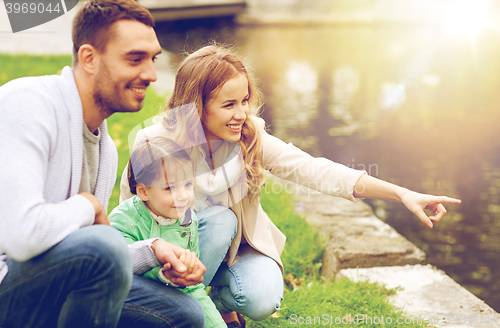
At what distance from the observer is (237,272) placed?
6.15 feet

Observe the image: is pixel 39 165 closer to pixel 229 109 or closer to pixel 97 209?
pixel 97 209

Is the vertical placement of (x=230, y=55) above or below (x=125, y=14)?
below

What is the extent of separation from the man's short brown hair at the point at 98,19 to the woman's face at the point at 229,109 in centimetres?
56

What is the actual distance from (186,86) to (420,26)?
49.8 ft

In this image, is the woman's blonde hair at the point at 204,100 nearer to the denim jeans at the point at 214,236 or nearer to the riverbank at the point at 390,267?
the denim jeans at the point at 214,236

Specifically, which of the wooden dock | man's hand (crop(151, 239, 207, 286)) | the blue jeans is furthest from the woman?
the wooden dock

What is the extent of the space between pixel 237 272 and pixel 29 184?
0.96m

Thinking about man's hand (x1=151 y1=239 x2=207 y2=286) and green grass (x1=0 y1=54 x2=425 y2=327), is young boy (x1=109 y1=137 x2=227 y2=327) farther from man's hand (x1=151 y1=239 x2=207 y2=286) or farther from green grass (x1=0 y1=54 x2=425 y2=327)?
green grass (x1=0 y1=54 x2=425 y2=327)

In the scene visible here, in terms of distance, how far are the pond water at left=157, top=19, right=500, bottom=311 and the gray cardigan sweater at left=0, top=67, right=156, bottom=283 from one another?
1091 mm

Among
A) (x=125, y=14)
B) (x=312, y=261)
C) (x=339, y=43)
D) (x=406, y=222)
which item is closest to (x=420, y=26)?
(x=339, y=43)

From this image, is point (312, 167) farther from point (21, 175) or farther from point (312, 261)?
point (21, 175)

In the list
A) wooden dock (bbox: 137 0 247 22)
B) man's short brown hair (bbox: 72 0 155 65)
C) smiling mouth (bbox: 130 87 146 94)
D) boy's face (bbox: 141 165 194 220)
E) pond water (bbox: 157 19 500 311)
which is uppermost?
wooden dock (bbox: 137 0 247 22)

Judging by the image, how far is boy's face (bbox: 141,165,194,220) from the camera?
1.61 meters

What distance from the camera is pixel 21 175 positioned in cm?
115
